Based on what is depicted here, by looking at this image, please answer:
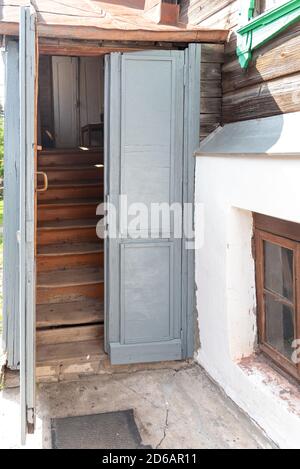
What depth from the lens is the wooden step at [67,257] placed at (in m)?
4.67

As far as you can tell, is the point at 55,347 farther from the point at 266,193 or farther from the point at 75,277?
the point at 266,193

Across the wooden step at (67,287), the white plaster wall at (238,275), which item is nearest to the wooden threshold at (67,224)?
the wooden step at (67,287)

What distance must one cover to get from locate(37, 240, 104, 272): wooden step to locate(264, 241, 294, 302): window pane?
215 centimetres

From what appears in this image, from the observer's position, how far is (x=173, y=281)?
12.3 ft

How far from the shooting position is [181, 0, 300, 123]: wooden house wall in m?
2.64

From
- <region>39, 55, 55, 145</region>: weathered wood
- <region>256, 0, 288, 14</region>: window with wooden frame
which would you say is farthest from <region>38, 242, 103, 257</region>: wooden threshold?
<region>39, 55, 55, 145</region>: weathered wood

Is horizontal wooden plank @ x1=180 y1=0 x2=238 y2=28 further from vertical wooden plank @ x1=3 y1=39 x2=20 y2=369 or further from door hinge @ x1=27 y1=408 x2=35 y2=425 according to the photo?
door hinge @ x1=27 y1=408 x2=35 y2=425

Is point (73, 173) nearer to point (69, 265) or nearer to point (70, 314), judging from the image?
point (69, 265)

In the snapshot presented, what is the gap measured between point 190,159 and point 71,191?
2363mm

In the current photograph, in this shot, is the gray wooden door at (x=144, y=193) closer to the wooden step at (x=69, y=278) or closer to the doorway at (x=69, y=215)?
the doorway at (x=69, y=215)

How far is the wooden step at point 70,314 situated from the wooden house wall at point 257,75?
2121 millimetres

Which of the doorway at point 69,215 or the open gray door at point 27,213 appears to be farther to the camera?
the doorway at point 69,215

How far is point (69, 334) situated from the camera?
13.4ft

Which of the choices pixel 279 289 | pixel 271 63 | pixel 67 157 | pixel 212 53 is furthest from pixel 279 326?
pixel 67 157
